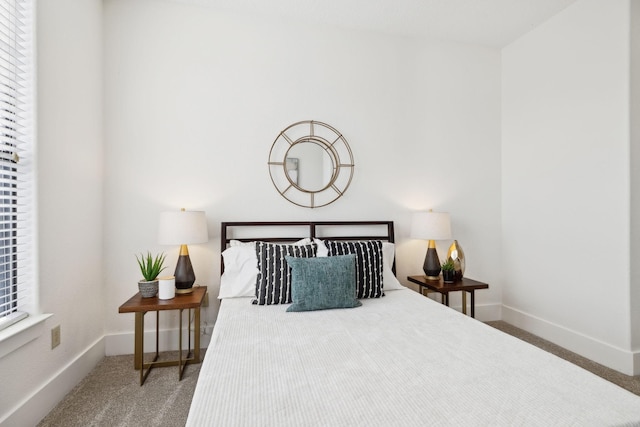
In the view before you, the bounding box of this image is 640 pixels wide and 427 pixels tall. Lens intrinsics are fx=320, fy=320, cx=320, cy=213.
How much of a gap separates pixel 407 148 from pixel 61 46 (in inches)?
109

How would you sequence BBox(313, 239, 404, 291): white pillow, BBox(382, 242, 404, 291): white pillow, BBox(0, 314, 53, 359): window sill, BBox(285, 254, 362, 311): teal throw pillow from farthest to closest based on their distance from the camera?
1. BBox(382, 242, 404, 291): white pillow
2. BBox(313, 239, 404, 291): white pillow
3. BBox(285, 254, 362, 311): teal throw pillow
4. BBox(0, 314, 53, 359): window sill

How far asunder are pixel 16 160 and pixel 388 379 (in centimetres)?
214

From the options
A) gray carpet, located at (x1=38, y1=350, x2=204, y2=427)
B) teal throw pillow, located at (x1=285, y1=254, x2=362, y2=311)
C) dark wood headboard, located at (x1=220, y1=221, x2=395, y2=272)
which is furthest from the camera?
dark wood headboard, located at (x1=220, y1=221, x2=395, y2=272)

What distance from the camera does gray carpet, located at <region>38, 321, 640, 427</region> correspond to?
1.76 m

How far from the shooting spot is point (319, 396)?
3.56 feet

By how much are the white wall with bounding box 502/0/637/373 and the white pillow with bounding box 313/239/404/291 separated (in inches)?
57.2

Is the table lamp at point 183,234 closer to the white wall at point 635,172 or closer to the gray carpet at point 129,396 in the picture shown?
the gray carpet at point 129,396

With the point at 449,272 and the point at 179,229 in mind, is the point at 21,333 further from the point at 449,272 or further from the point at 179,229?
the point at 449,272

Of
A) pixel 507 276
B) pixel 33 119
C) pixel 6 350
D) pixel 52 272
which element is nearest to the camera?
pixel 6 350

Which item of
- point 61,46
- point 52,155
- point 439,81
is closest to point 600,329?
point 439,81

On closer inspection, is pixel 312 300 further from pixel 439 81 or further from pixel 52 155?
pixel 439 81

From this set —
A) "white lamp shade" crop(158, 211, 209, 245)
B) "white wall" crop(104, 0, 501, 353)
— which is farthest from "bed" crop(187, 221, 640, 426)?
"white wall" crop(104, 0, 501, 353)

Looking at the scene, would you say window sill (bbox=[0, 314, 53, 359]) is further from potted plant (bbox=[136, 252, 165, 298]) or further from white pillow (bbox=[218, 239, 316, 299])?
white pillow (bbox=[218, 239, 316, 299])

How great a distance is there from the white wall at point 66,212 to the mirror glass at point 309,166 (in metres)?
1.52
